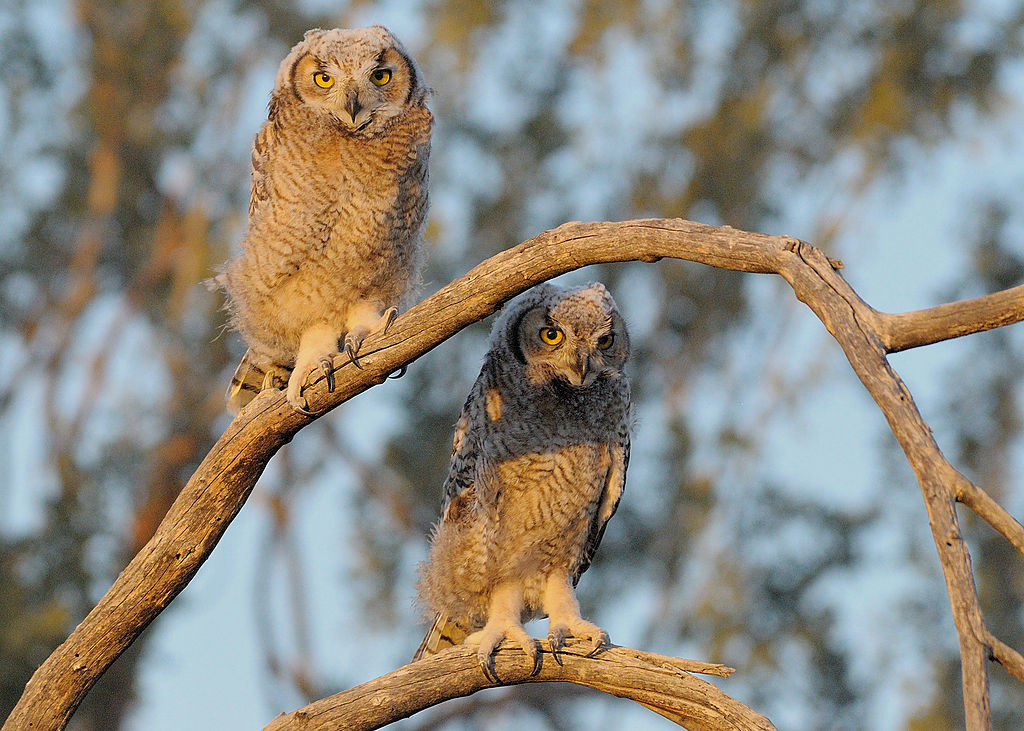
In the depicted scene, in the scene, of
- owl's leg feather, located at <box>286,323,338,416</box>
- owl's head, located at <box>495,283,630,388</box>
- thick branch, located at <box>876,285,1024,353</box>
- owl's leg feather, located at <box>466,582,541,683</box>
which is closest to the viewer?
thick branch, located at <box>876,285,1024,353</box>

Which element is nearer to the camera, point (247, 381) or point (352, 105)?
point (352, 105)

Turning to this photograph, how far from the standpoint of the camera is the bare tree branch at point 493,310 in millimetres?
2141

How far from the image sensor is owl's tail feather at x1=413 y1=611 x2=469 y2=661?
4.31 meters

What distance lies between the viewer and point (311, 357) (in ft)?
12.1

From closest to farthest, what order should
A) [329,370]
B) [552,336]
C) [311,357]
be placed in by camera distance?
[329,370] → [311,357] → [552,336]

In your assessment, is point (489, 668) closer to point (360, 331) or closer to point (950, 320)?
point (360, 331)

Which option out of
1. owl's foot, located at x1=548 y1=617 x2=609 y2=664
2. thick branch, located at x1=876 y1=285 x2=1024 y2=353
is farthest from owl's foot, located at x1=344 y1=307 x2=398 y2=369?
thick branch, located at x1=876 y1=285 x2=1024 y2=353

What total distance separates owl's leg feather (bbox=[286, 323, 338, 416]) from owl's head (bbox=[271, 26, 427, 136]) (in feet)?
2.32

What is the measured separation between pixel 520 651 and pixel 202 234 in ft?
34.7

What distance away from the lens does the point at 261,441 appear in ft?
11.1

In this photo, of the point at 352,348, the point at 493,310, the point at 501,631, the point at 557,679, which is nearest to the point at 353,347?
the point at 352,348

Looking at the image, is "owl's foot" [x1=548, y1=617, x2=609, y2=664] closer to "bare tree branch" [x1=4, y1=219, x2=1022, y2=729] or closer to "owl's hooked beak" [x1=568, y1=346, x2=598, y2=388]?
"owl's hooked beak" [x1=568, y1=346, x2=598, y2=388]

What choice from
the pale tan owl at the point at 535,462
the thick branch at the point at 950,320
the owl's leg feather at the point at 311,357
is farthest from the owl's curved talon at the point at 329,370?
the thick branch at the point at 950,320

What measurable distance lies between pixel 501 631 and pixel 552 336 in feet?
3.38
